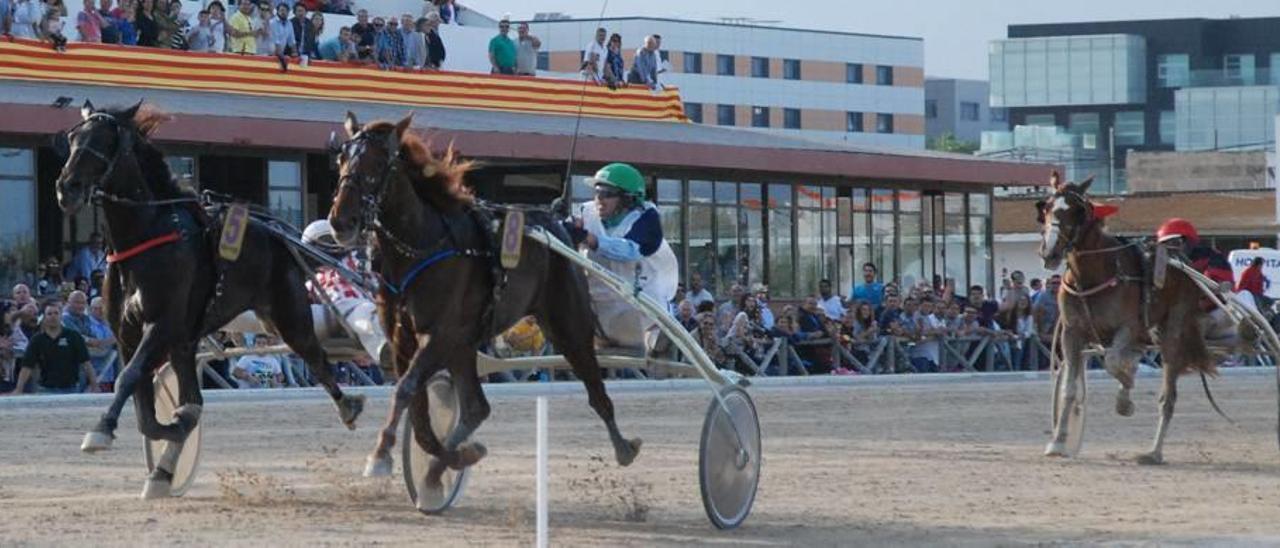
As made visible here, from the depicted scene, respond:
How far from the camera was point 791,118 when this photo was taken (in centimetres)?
8838

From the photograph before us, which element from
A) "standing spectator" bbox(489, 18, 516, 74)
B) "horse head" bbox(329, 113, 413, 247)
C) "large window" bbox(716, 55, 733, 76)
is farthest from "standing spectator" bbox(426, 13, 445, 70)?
"large window" bbox(716, 55, 733, 76)

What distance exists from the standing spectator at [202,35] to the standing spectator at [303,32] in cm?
142

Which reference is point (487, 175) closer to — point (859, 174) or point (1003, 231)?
point (859, 174)

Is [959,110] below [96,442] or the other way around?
the other way around

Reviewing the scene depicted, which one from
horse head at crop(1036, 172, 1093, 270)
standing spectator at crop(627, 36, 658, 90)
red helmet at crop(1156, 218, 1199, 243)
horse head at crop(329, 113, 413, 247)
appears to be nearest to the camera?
horse head at crop(329, 113, 413, 247)

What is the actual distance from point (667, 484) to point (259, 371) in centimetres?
927

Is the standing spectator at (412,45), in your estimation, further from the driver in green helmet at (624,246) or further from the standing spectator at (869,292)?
the driver in green helmet at (624,246)

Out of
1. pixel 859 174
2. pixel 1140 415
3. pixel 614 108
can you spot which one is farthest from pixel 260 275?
pixel 859 174

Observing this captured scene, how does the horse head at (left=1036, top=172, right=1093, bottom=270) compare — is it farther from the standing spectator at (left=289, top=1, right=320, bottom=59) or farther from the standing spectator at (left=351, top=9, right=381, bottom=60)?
the standing spectator at (left=351, top=9, right=381, bottom=60)

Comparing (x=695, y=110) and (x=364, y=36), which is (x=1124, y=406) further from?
(x=695, y=110)

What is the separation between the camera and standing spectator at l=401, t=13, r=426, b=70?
3052cm

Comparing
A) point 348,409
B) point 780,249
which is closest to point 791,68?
point 780,249

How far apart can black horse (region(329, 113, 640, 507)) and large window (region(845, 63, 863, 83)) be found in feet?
254

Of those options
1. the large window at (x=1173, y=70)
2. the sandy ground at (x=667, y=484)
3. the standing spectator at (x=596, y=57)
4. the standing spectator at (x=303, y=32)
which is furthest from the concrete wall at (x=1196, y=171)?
the sandy ground at (x=667, y=484)
